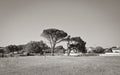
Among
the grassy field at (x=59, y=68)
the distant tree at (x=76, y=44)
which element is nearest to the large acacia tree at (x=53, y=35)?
the distant tree at (x=76, y=44)

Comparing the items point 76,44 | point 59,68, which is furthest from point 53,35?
point 59,68

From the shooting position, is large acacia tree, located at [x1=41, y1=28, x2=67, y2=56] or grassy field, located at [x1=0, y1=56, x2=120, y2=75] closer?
grassy field, located at [x1=0, y1=56, x2=120, y2=75]

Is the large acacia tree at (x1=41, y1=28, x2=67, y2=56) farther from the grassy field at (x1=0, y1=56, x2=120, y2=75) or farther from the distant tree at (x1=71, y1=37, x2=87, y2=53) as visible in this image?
the grassy field at (x1=0, y1=56, x2=120, y2=75)

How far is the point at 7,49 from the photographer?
80062mm

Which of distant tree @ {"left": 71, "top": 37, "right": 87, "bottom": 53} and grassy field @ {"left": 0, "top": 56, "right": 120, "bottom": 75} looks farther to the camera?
distant tree @ {"left": 71, "top": 37, "right": 87, "bottom": 53}

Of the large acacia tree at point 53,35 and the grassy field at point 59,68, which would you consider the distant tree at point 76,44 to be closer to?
the large acacia tree at point 53,35

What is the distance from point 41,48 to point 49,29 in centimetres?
2086

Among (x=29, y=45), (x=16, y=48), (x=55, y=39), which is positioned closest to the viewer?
(x=55, y=39)

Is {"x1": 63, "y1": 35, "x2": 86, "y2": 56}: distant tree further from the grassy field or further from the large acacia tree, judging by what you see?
the grassy field

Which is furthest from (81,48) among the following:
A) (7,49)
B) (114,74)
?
(114,74)

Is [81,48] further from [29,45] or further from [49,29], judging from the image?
[29,45]

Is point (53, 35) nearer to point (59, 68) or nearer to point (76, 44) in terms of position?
point (76, 44)

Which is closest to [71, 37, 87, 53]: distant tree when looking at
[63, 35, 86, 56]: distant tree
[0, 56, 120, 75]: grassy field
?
[63, 35, 86, 56]: distant tree

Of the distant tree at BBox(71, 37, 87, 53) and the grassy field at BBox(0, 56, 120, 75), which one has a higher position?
the distant tree at BBox(71, 37, 87, 53)
